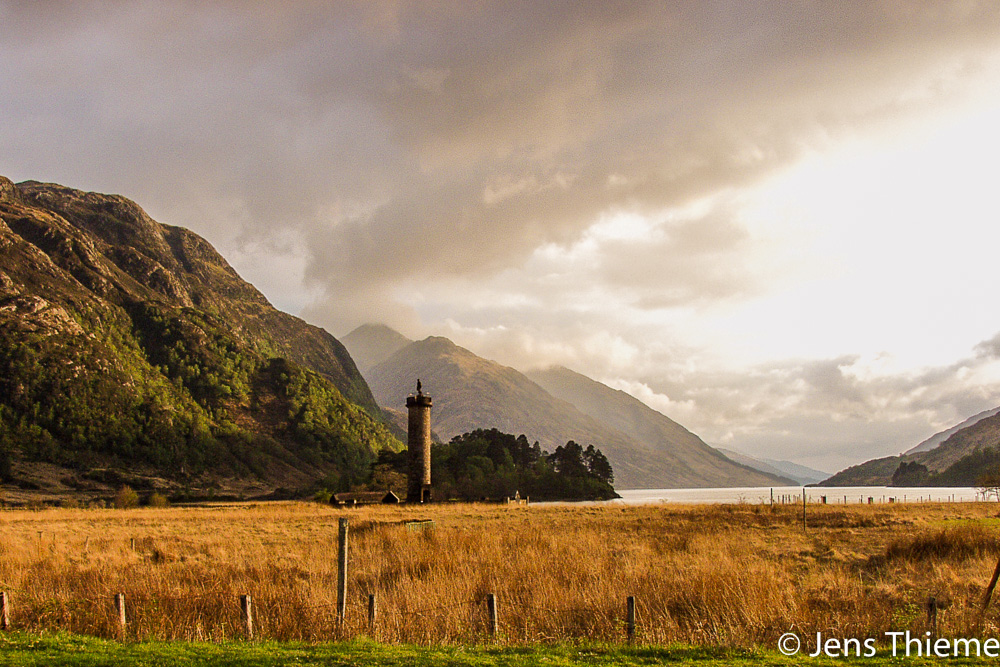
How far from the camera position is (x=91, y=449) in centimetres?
14175

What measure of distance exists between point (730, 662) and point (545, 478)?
127m

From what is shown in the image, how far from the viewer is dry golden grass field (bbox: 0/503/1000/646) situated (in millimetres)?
14234

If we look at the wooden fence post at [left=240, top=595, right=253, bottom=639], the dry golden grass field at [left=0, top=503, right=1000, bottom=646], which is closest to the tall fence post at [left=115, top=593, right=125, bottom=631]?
the dry golden grass field at [left=0, top=503, right=1000, bottom=646]

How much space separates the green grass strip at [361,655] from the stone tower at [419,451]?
2296 inches

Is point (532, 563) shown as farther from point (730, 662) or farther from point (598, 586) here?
point (730, 662)

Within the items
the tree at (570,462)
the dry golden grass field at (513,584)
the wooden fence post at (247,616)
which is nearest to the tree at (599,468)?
the tree at (570,462)

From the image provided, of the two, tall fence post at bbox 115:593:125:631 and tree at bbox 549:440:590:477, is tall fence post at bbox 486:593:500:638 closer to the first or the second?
tall fence post at bbox 115:593:125:631

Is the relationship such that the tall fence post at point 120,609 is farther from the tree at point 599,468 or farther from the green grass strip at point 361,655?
the tree at point 599,468

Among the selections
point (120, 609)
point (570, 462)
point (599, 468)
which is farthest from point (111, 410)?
point (120, 609)

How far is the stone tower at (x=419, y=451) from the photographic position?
237 ft

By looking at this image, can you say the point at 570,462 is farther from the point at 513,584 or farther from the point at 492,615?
the point at 492,615

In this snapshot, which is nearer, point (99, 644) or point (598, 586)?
point (99, 644)

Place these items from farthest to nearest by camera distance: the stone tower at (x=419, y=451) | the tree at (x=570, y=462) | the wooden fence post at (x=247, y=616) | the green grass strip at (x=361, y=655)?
1. the tree at (x=570, y=462)
2. the stone tower at (x=419, y=451)
3. the wooden fence post at (x=247, y=616)
4. the green grass strip at (x=361, y=655)

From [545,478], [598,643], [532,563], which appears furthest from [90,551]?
[545,478]
